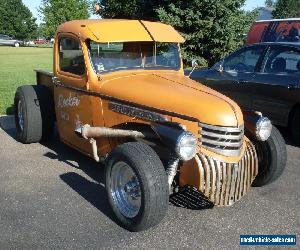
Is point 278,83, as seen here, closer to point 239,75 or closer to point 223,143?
point 239,75

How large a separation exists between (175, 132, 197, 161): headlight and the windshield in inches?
67.3

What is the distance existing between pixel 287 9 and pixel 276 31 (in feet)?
179

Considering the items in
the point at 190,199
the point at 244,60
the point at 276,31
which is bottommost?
the point at 190,199

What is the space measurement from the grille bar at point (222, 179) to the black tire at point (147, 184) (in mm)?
406

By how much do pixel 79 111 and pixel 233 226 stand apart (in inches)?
93.0

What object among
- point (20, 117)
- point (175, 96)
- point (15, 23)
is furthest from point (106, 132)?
point (15, 23)

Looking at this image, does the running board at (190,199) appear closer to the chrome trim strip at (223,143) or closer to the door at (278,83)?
the chrome trim strip at (223,143)

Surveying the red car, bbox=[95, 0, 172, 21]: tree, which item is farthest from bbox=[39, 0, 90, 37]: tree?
the red car

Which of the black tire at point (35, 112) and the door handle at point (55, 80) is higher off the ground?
the door handle at point (55, 80)

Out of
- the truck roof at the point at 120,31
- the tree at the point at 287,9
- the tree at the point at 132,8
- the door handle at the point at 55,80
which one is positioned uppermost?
the tree at the point at 287,9

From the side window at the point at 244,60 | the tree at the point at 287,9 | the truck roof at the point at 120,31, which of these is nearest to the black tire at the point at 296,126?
the side window at the point at 244,60

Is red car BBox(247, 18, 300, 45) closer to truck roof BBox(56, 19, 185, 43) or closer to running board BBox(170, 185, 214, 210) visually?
truck roof BBox(56, 19, 185, 43)

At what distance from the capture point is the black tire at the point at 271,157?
4.57m

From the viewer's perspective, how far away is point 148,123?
4.22 metres
